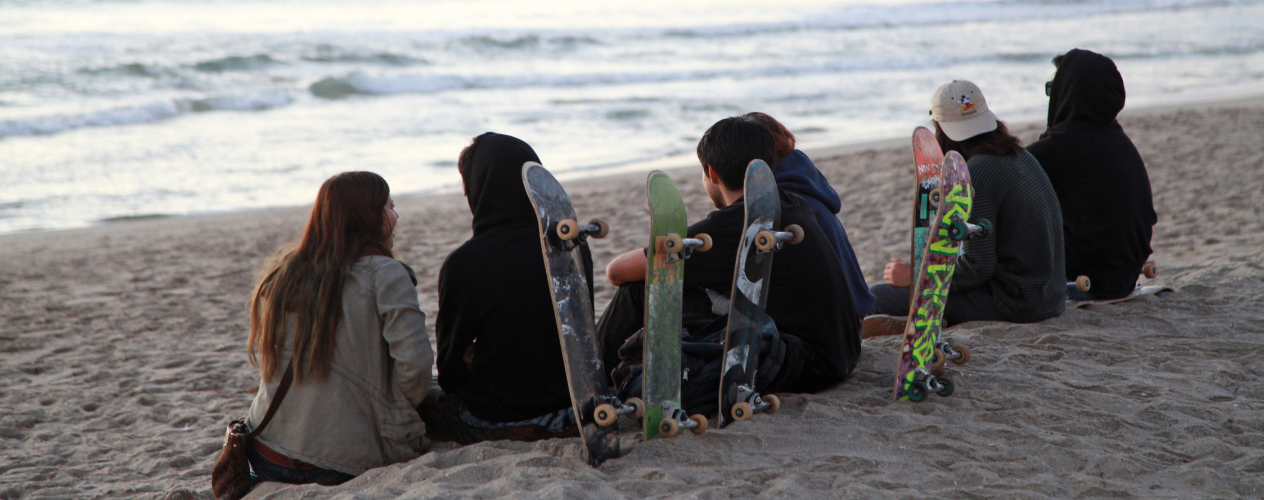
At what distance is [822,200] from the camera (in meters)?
3.42

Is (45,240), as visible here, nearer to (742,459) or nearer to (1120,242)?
(742,459)

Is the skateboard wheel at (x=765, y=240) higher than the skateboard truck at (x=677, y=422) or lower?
higher

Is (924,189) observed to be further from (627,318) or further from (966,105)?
(627,318)

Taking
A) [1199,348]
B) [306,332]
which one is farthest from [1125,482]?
[306,332]

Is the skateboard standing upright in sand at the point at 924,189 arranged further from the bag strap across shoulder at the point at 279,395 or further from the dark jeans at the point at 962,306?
the bag strap across shoulder at the point at 279,395

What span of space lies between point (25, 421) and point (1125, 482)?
4355 millimetres

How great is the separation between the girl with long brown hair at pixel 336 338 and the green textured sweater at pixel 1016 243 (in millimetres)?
2340

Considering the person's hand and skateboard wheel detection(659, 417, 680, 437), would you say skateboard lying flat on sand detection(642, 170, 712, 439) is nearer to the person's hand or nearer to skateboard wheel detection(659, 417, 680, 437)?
skateboard wheel detection(659, 417, 680, 437)

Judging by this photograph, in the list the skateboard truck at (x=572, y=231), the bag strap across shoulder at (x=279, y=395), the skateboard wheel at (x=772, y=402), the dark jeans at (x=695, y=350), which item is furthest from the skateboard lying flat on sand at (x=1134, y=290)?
the bag strap across shoulder at (x=279, y=395)

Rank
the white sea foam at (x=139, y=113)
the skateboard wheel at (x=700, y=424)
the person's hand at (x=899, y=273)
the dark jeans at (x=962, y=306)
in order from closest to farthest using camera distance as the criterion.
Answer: the skateboard wheel at (x=700, y=424), the person's hand at (x=899, y=273), the dark jeans at (x=962, y=306), the white sea foam at (x=139, y=113)

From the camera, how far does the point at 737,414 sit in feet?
9.49

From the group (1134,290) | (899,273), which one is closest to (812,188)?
(899,273)

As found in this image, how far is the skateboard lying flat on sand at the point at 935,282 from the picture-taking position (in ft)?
9.71

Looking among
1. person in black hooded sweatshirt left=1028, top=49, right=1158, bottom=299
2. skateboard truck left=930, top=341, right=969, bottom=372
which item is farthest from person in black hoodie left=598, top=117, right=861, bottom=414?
person in black hooded sweatshirt left=1028, top=49, right=1158, bottom=299
